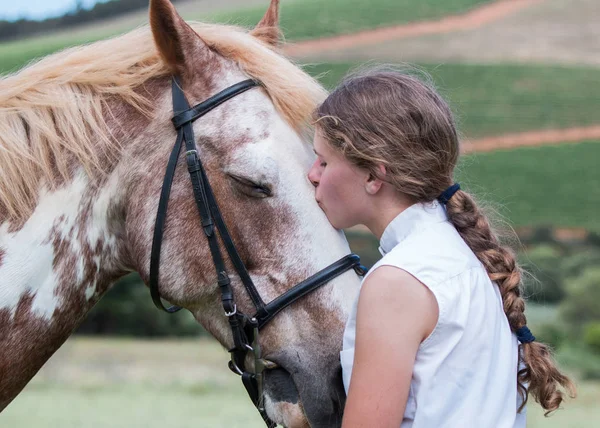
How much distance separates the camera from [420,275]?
1680 millimetres

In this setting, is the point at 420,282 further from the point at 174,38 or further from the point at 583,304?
the point at 583,304

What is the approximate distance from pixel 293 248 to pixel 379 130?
536 millimetres

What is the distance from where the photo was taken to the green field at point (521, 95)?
19.5m

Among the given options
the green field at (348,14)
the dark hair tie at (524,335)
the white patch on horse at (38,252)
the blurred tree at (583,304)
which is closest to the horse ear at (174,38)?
the white patch on horse at (38,252)

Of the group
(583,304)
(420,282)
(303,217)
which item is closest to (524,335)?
(420,282)

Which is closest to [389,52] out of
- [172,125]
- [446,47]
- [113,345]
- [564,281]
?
[446,47]

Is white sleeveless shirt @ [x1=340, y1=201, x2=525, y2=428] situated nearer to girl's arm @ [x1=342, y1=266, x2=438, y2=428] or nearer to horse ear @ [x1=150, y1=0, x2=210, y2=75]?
Answer: girl's arm @ [x1=342, y1=266, x2=438, y2=428]

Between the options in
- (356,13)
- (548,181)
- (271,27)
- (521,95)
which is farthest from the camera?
(356,13)

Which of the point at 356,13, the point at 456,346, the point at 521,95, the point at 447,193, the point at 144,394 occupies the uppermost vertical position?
the point at 447,193

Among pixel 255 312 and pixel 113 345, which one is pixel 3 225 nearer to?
pixel 255 312

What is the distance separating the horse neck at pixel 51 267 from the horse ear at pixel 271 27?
0.84 meters

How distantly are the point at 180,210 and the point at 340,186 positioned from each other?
1.97ft

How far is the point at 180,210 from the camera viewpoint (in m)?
2.30

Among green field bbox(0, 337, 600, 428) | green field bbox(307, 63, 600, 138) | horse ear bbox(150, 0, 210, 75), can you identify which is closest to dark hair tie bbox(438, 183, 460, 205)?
horse ear bbox(150, 0, 210, 75)
